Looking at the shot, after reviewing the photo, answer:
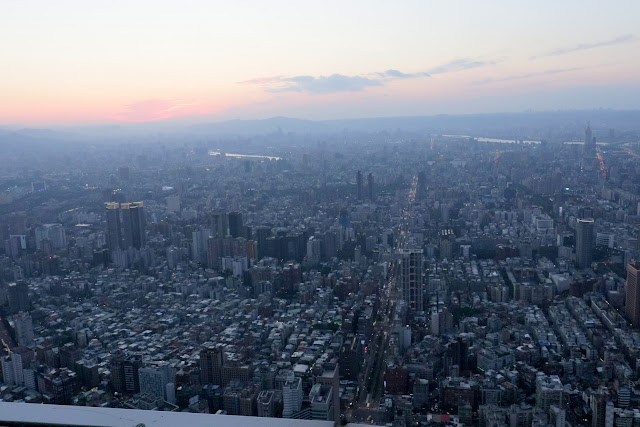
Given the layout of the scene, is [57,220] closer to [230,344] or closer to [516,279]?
[230,344]

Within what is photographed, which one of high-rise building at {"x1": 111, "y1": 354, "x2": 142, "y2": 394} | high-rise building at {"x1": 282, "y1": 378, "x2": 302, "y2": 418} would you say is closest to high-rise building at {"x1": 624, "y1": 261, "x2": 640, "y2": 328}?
high-rise building at {"x1": 282, "y1": 378, "x2": 302, "y2": 418}

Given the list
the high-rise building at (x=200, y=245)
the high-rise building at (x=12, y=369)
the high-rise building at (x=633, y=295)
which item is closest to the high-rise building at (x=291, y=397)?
the high-rise building at (x=12, y=369)

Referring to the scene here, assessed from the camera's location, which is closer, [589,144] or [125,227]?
[125,227]

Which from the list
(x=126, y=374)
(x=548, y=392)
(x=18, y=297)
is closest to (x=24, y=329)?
(x=18, y=297)

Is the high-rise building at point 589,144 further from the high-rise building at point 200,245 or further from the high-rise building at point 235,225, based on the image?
the high-rise building at point 200,245

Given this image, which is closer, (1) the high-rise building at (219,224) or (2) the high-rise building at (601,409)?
(2) the high-rise building at (601,409)

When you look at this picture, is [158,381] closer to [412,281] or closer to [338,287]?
[338,287]
